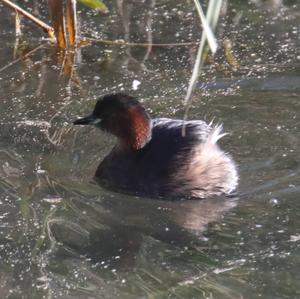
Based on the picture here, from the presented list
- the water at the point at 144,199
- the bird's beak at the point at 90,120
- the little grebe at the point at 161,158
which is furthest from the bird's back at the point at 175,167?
the bird's beak at the point at 90,120

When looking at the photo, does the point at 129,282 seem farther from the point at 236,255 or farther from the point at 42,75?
the point at 42,75

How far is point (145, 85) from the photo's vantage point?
6.32 m

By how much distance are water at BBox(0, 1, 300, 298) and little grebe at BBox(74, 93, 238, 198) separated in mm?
106

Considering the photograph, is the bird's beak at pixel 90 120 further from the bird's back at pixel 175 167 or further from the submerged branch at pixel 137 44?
the submerged branch at pixel 137 44

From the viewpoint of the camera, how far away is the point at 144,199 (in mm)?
4953

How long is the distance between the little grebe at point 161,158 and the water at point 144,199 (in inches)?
4.2

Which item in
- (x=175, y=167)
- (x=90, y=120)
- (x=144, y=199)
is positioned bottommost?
(x=144, y=199)

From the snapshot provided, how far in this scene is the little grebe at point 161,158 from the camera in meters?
5.00

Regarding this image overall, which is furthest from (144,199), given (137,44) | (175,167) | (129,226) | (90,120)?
(137,44)

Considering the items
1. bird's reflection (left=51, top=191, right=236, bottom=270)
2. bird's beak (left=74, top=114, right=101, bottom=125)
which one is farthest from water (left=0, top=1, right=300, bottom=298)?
bird's beak (left=74, top=114, right=101, bottom=125)

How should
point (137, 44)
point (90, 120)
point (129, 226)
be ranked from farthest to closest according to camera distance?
point (137, 44) < point (90, 120) < point (129, 226)

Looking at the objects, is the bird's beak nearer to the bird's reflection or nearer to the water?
the water

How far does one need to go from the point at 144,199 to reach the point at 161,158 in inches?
10.0

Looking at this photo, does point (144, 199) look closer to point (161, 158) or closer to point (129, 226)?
point (161, 158)
